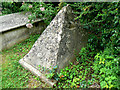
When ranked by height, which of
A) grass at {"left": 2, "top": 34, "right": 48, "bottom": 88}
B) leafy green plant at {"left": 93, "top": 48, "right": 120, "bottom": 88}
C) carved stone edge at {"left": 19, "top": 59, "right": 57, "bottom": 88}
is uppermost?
leafy green plant at {"left": 93, "top": 48, "right": 120, "bottom": 88}

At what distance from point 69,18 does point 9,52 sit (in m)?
2.16

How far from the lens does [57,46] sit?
2438 mm

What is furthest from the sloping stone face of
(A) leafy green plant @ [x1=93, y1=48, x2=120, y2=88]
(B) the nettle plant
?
(B) the nettle plant

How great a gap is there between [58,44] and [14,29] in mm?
2021

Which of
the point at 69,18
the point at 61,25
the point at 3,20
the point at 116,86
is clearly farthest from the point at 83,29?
the point at 3,20

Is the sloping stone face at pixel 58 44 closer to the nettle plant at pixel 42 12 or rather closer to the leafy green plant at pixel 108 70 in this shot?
the leafy green plant at pixel 108 70

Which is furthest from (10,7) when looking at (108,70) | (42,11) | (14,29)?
(108,70)

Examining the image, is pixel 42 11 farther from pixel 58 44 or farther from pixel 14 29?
pixel 58 44

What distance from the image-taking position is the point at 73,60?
2713mm

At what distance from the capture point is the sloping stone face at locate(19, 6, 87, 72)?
96.0 inches

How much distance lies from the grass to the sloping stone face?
0.91ft

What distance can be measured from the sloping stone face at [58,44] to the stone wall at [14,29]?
127 centimetres

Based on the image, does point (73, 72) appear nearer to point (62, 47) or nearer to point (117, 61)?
point (62, 47)

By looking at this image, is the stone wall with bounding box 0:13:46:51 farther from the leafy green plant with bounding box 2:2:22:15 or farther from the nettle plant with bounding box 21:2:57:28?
the leafy green plant with bounding box 2:2:22:15
